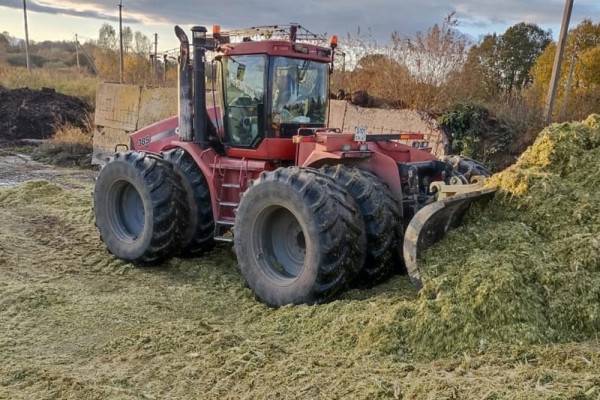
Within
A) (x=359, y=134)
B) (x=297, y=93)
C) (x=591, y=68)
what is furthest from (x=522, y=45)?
(x=359, y=134)

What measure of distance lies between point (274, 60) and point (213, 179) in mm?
1373

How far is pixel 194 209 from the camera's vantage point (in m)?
6.20

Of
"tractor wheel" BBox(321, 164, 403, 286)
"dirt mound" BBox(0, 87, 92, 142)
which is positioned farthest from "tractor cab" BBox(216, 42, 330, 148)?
"dirt mound" BBox(0, 87, 92, 142)

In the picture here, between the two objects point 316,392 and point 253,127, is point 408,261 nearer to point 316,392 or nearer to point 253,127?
point 316,392

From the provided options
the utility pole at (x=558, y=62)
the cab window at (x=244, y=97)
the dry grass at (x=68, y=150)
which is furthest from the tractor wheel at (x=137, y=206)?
the dry grass at (x=68, y=150)

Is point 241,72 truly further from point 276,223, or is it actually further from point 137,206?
point 137,206

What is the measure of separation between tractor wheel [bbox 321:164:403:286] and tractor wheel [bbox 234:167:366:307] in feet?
0.41

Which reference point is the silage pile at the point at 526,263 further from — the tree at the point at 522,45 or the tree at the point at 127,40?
the tree at the point at 127,40

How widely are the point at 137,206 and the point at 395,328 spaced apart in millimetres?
3909

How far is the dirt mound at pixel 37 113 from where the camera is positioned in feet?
66.1

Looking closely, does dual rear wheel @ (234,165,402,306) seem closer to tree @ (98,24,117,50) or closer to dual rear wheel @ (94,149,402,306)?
dual rear wheel @ (94,149,402,306)

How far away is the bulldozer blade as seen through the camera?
14.4ft

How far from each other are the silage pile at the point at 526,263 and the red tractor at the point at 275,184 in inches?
10.4

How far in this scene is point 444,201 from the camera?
441 cm
